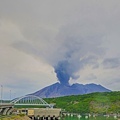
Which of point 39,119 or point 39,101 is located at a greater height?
point 39,101

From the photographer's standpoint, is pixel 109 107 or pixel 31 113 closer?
pixel 31 113

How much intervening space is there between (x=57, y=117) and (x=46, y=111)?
5486mm

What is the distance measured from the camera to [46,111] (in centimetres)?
12244

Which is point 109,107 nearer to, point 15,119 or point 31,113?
point 31,113

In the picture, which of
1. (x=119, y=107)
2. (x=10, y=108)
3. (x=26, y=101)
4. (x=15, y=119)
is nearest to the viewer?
(x=15, y=119)

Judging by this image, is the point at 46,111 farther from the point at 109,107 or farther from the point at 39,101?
the point at 109,107

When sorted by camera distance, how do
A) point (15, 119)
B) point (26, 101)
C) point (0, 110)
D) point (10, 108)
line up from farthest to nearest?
point (26, 101) → point (10, 108) → point (0, 110) → point (15, 119)

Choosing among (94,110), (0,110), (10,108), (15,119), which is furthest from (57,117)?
(94,110)

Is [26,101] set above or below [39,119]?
above

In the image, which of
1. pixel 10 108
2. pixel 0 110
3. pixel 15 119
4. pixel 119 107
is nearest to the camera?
pixel 15 119

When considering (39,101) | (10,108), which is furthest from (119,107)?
(10,108)

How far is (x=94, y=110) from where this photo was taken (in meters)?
198

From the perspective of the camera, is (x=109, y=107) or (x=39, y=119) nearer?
(x=39, y=119)

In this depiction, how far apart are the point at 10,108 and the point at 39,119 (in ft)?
42.7
